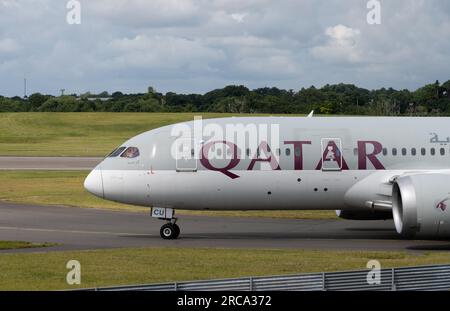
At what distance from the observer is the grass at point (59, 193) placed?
Result: 40.9 metres

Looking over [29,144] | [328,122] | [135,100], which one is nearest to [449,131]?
[328,122]

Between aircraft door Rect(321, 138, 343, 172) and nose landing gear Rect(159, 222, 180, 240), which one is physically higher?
aircraft door Rect(321, 138, 343, 172)

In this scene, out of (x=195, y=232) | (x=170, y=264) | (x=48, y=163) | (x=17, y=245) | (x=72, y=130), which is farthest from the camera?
(x=72, y=130)

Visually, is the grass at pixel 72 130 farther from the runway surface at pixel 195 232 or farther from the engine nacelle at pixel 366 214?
the engine nacelle at pixel 366 214

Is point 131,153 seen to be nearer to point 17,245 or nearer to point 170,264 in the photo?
point 17,245

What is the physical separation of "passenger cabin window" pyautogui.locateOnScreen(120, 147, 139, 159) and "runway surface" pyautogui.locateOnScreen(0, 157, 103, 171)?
Result: 35428 millimetres

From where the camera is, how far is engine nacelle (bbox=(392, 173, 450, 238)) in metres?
28.3

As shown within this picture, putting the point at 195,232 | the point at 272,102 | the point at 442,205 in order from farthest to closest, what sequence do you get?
the point at 272,102 < the point at 195,232 < the point at 442,205

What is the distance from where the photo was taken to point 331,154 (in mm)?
31125

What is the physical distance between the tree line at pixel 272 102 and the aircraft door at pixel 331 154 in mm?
75126

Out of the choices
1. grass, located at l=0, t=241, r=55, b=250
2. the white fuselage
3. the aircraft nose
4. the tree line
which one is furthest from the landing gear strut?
the tree line

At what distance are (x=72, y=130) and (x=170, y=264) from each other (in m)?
102

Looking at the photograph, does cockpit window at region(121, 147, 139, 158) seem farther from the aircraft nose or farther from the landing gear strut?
the landing gear strut

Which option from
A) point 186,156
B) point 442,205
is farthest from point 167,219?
point 442,205
